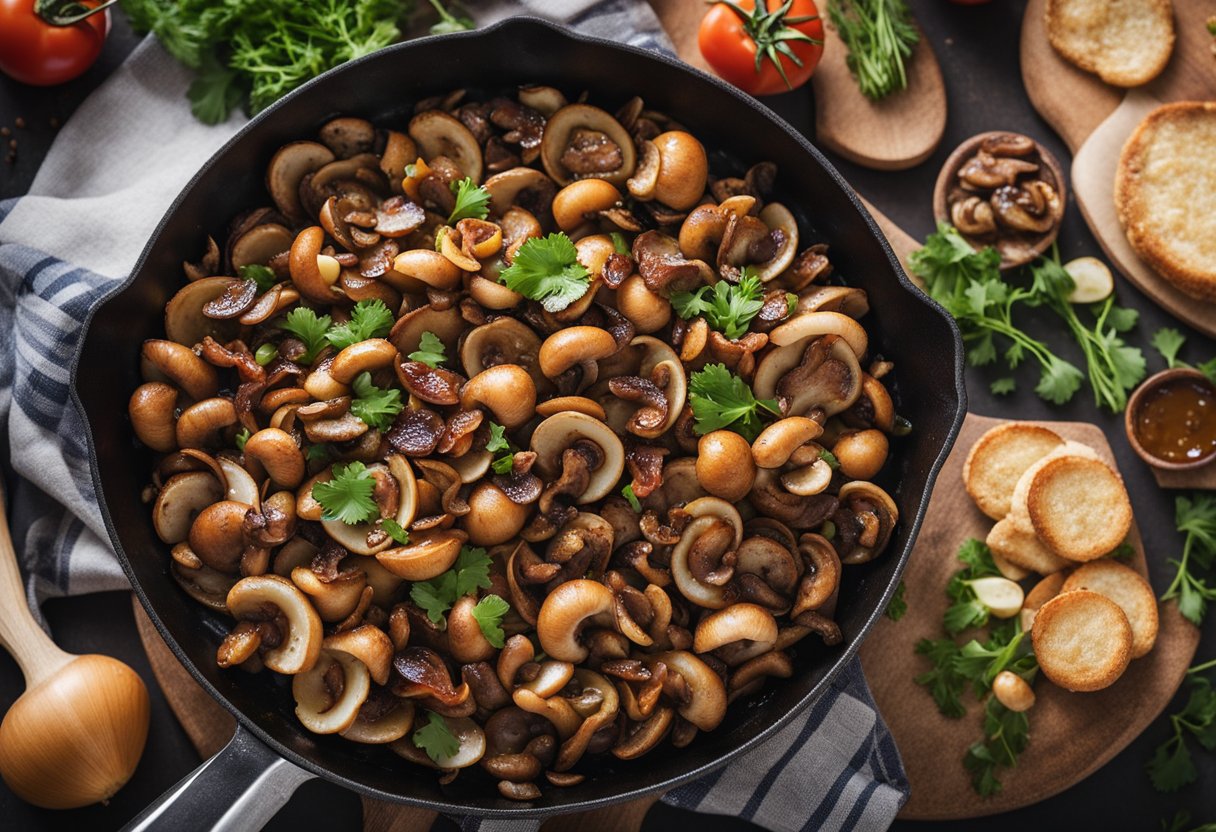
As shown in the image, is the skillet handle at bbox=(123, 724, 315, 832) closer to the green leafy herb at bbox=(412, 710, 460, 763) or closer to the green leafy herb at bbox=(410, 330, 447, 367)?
the green leafy herb at bbox=(412, 710, 460, 763)

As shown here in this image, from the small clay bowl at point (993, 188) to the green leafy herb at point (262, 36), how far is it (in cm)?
225

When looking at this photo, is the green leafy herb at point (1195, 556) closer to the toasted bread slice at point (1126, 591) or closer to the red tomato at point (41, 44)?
the toasted bread slice at point (1126, 591)

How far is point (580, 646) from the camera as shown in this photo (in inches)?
132

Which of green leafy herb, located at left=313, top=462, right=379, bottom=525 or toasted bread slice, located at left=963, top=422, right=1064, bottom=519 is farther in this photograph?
toasted bread slice, located at left=963, top=422, right=1064, bottom=519

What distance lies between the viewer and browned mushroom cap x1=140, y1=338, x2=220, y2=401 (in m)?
3.36

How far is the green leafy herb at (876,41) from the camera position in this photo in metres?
4.18

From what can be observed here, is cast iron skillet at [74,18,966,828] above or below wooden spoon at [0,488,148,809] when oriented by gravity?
above

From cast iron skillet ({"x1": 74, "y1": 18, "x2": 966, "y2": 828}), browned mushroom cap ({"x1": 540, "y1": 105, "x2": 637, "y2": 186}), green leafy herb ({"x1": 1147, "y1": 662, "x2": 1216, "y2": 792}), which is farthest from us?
green leafy herb ({"x1": 1147, "y1": 662, "x2": 1216, "y2": 792})

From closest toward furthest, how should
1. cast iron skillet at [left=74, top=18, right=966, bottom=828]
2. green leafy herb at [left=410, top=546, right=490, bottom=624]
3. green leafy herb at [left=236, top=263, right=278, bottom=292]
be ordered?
cast iron skillet at [left=74, top=18, right=966, bottom=828] < green leafy herb at [left=410, top=546, right=490, bottom=624] < green leafy herb at [left=236, top=263, right=278, bottom=292]

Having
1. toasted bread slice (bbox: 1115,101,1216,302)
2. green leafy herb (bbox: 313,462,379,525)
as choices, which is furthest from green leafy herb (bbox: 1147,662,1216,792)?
green leafy herb (bbox: 313,462,379,525)

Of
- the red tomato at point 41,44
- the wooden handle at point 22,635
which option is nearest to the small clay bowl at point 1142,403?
the wooden handle at point 22,635

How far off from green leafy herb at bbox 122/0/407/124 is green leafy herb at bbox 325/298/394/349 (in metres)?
1.10

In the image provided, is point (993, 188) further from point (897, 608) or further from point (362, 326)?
point (362, 326)

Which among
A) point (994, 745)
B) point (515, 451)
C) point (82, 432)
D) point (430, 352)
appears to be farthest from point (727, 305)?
point (82, 432)
